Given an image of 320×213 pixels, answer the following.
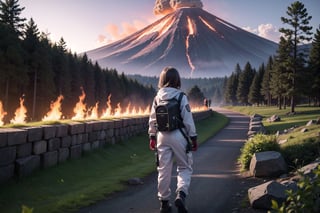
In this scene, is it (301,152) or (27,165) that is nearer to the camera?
Result: (27,165)

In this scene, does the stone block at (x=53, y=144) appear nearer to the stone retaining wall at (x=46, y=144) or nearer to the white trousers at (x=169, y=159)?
the stone retaining wall at (x=46, y=144)

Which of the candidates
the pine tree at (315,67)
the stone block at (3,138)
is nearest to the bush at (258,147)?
the stone block at (3,138)

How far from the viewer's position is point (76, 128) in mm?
11312

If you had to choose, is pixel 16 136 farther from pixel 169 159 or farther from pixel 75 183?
pixel 169 159

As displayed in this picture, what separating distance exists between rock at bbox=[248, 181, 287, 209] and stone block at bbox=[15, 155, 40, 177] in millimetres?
5088

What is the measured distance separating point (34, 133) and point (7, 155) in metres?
1.14

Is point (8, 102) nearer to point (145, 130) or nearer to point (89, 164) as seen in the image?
point (145, 130)

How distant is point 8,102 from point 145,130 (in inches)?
1037

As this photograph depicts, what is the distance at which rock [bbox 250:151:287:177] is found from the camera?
991 centimetres

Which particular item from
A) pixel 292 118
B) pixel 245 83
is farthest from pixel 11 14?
pixel 245 83

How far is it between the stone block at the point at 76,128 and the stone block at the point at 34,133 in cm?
171

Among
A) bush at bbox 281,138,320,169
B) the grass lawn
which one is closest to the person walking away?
bush at bbox 281,138,320,169

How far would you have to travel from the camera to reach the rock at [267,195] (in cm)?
655

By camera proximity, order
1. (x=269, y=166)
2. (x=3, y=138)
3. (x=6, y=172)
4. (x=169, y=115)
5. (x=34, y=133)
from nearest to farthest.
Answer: (x=169, y=115), (x=3, y=138), (x=6, y=172), (x=34, y=133), (x=269, y=166)
